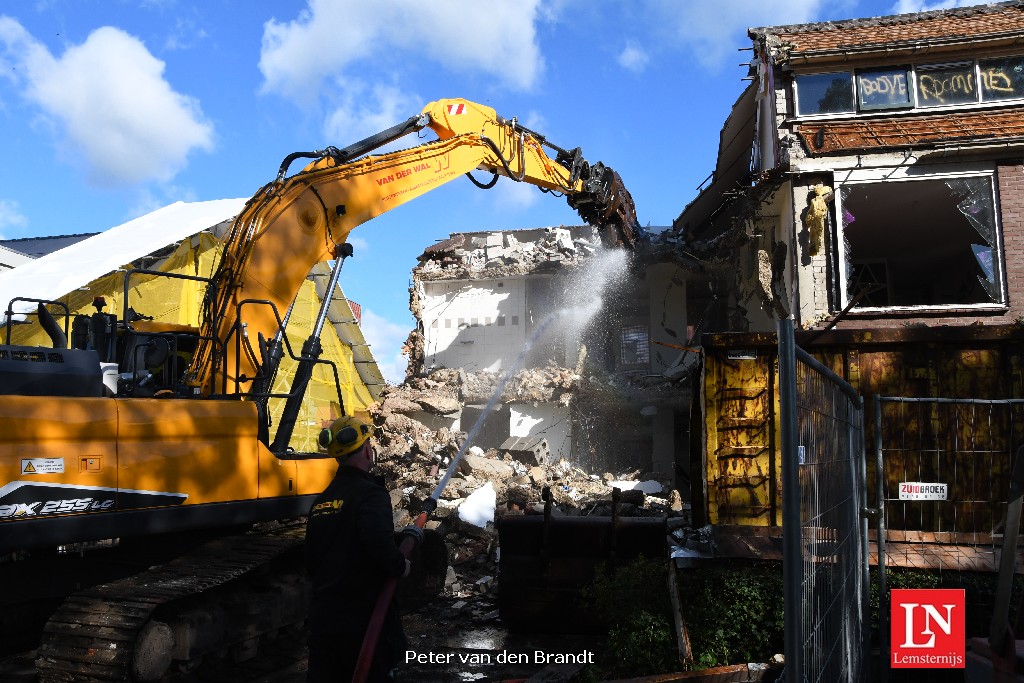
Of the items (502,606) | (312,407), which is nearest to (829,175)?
(502,606)

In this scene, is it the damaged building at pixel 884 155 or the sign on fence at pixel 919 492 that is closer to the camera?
the sign on fence at pixel 919 492

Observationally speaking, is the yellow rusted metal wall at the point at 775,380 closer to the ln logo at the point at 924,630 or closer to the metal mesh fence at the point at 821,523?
the ln logo at the point at 924,630

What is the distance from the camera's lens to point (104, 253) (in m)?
17.4

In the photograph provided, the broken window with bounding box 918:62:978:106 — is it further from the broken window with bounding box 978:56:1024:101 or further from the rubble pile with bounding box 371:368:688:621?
the rubble pile with bounding box 371:368:688:621

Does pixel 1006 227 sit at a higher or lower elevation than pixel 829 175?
lower

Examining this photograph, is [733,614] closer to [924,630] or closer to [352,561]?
[924,630]

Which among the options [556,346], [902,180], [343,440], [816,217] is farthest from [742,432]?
[556,346]

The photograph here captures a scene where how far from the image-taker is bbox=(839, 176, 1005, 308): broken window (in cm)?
1351

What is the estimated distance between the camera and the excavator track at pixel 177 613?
5.25m

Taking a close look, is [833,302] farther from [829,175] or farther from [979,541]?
[979,541]

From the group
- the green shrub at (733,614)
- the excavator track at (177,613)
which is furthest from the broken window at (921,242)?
the excavator track at (177,613)

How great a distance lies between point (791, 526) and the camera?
83.4 inches

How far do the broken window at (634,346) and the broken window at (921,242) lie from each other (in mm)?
6429

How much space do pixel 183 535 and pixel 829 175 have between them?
1203 cm
